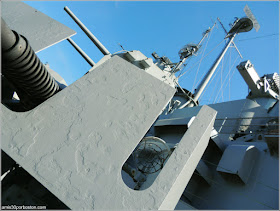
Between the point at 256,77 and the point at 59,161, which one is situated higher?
the point at 59,161

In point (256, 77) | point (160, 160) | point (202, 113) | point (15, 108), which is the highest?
point (15, 108)

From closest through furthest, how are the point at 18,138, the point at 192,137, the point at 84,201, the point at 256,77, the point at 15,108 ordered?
the point at 84,201
the point at 18,138
the point at 192,137
the point at 15,108
the point at 256,77

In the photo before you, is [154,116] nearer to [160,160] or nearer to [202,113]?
[202,113]

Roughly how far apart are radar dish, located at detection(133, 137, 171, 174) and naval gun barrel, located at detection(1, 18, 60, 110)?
193 cm

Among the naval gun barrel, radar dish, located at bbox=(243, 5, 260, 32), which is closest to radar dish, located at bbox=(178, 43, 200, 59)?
radar dish, located at bbox=(243, 5, 260, 32)

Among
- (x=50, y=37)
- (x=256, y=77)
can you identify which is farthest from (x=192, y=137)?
(x=256, y=77)

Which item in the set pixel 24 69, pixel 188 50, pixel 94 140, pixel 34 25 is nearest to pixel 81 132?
pixel 94 140

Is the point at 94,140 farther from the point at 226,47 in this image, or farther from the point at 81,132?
the point at 226,47

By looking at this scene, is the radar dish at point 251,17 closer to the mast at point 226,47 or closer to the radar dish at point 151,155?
the mast at point 226,47

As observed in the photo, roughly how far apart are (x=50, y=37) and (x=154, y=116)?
1834 mm

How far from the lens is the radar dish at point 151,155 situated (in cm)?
378

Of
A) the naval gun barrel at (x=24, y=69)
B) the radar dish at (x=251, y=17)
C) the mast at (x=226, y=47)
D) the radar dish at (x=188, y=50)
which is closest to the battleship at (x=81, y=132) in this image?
the naval gun barrel at (x=24, y=69)

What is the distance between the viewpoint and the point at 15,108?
3.15 metres

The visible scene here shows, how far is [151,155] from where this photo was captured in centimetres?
390
